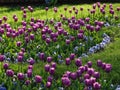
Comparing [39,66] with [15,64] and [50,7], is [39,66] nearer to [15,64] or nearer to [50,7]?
[15,64]

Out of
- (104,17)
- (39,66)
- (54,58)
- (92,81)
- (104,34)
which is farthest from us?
(104,17)

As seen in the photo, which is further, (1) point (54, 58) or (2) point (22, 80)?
(1) point (54, 58)

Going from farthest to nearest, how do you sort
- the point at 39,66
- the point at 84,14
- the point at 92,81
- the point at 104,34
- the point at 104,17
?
the point at 84,14 < the point at 104,17 < the point at 104,34 < the point at 39,66 < the point at 92,81

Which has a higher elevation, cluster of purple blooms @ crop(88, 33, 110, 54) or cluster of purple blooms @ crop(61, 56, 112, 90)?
cluster of purple blooms @ crop(61, 56, 112, 90)

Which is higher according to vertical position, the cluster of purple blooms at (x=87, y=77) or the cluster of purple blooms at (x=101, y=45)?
the cluster of purple blooms at (x=87, y=77)

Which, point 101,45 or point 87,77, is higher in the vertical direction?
point 87,77

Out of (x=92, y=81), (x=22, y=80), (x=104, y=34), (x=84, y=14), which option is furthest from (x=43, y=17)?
(x=92, y=81)

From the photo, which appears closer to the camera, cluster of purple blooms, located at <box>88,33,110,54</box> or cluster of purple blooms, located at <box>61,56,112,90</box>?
cluster of purple blooms, located at <box>61,56,112,90</box>

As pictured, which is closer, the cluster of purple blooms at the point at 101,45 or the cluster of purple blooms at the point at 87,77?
the cluster of purple blooms at the point at 87,77

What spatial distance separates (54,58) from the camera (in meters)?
8.92

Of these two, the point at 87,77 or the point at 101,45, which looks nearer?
the point at 87,77

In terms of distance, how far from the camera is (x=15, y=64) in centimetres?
850

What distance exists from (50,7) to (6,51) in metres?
5.75

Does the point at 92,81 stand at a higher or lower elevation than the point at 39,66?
higher
